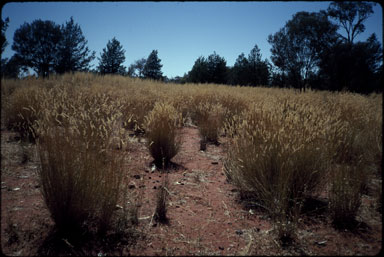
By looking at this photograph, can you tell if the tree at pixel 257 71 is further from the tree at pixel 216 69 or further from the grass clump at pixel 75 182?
the grass clump at pixel 75 182

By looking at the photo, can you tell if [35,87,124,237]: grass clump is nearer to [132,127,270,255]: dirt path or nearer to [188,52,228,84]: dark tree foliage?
[132,127,270,255]: dirt path

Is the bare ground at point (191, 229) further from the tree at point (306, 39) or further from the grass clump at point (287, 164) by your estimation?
the tree at point (306, 39)

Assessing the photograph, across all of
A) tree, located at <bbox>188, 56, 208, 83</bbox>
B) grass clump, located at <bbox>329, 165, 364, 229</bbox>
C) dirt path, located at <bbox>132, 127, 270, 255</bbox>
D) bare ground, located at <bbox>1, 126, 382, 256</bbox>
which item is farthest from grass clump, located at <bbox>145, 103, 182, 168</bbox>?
tree, located at <bbox>188, 56, 208, 83</bbox>

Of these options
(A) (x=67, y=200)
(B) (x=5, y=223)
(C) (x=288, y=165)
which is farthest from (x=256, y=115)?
(B) (x=5, y=223)

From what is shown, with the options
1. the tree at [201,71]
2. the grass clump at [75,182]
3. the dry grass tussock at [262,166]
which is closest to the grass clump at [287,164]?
the dry grass tussock at [262,166]

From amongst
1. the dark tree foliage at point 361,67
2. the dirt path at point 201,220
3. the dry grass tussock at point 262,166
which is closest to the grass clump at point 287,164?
the dry grass tussock at point 262,166

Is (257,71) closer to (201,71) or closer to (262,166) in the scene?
(201,71)

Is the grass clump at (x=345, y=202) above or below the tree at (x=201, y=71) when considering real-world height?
below

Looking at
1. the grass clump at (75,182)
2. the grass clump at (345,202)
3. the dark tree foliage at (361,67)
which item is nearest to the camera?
the grass clump at (75,182)

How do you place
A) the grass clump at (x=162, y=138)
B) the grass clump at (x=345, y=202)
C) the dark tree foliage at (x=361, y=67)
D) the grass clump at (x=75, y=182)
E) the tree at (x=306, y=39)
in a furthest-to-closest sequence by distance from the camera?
the tree at (x=306, y=39)
the grass clump at (x=162, y=138)
the dark tree foliage at (x=361, y=67)
the grass clump at (x=345, y=202)
the grass clump at (x=75, y=182)

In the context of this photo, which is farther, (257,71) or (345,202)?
(257,71)

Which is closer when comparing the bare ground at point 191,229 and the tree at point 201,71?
the bare ground at point 191,229

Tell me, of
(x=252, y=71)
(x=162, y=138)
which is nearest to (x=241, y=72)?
(x=252, y=71)

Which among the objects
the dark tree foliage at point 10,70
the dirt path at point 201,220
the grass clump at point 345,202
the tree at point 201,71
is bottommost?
the dirt path at point 201,220
